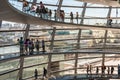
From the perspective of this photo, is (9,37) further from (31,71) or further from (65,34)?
(65,34)

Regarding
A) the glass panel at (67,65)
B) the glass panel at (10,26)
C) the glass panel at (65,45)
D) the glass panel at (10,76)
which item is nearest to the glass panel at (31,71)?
the glass panel at (10,76)

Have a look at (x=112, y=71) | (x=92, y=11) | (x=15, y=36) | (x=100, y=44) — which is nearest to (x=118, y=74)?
(x=112, y=71)

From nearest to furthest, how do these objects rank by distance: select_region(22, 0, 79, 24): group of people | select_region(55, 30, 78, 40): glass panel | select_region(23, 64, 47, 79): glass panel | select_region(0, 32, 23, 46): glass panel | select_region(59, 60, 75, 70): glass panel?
select_region(22, 0, 79, 24): group of people → select_region(0, 32, 23, 46): glass panel → select_region(23, 64, 47, 79): glass panel → select_region(55, 30, 78, 40): glass panel → select_region(59, 60, 75, 70): glass panel

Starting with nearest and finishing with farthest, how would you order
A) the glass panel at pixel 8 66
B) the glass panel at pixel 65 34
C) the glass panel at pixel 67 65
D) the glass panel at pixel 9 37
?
the glass panel at pixel 9 37, the glass panel at pixel 8 66, the glass panel at pixel 65 34, the glass panel at pixel 67 65

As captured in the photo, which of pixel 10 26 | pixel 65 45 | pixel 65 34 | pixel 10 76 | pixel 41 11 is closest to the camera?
pixel 41 11

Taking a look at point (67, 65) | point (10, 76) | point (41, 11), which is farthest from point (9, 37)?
point (67, 65)

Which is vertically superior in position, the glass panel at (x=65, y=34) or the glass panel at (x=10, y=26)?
the glass panel at (x=10, y=26)

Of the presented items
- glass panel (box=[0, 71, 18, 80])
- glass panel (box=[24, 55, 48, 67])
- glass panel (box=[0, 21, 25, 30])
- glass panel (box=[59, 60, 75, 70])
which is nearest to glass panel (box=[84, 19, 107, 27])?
glass panel (box=[59, 60, 75, 70])

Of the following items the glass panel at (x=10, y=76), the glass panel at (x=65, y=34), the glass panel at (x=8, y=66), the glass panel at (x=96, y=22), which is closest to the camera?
the glass panel at (x=8, y=66)

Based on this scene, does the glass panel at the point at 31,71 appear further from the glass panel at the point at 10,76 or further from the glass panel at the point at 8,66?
the glass panel at the point at 8,66

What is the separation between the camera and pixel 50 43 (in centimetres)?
2764

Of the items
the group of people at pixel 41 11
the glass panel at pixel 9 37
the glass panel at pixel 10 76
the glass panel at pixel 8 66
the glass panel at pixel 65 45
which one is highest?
the group of people at pixel 41 11

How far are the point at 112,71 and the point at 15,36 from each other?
1091 cm

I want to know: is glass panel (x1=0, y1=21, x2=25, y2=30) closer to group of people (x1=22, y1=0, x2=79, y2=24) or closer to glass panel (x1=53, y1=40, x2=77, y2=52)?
group of people (x1=22, y1=0, x2=79, y2=24)
